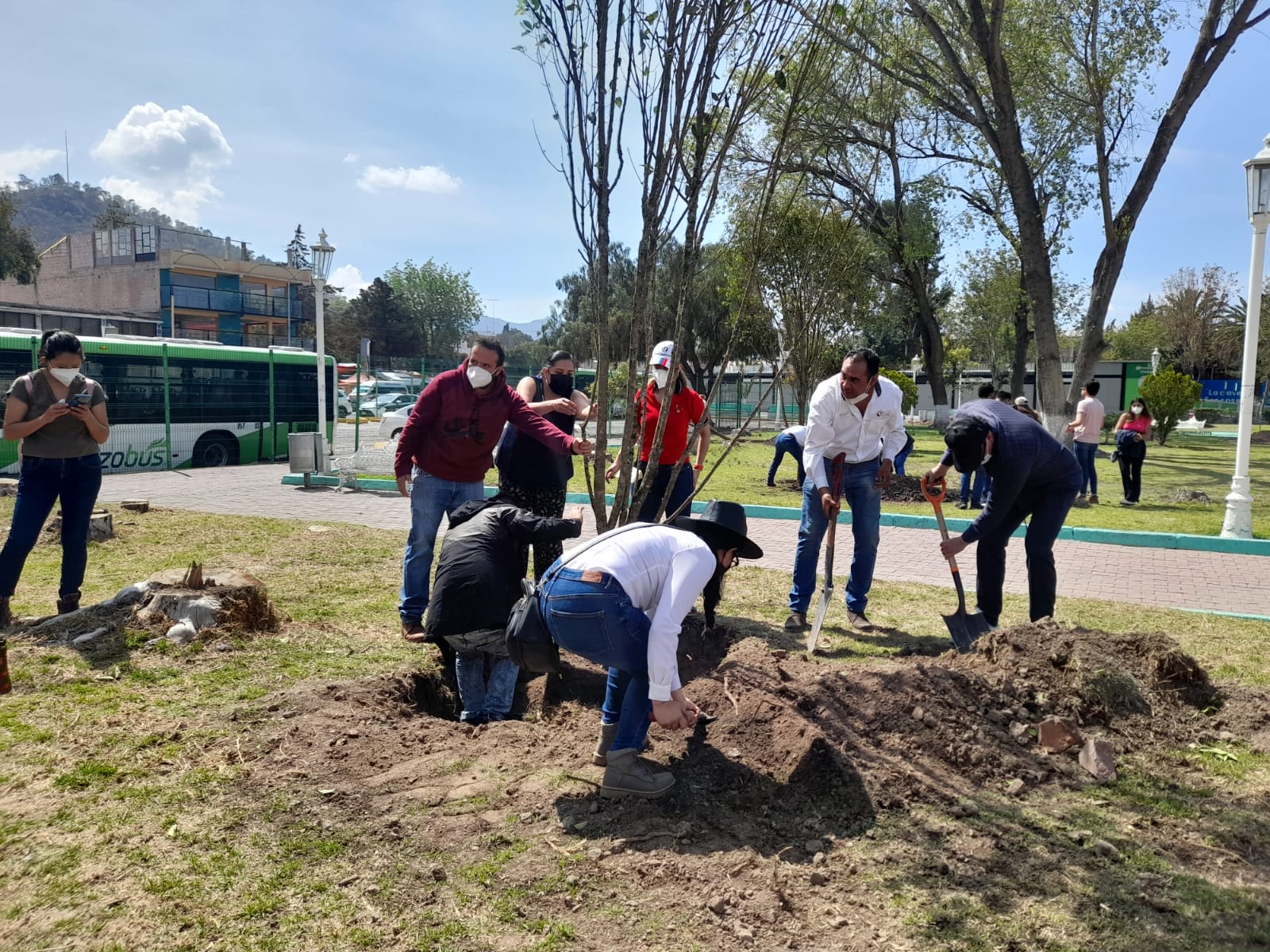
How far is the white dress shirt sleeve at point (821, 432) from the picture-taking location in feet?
17.8

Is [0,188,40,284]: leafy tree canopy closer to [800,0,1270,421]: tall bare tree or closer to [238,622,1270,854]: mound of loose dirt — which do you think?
[800,0,1270,421]: tall bare tree

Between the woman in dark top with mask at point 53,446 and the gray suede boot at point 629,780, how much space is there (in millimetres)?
3810

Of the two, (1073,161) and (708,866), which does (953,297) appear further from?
(708,866)

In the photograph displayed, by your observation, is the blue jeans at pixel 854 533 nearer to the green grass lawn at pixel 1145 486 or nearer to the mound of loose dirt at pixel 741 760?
the mound of loose dirt at pixel 741 760

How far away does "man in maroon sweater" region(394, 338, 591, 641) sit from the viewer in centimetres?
504

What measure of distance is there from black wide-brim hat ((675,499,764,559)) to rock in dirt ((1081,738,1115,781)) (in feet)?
4.80

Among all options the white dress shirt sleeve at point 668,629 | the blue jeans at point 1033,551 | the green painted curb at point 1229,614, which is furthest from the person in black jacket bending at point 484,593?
the green painted curb at point 1229,614

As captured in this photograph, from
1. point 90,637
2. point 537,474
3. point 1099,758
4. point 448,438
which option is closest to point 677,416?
point 537,474

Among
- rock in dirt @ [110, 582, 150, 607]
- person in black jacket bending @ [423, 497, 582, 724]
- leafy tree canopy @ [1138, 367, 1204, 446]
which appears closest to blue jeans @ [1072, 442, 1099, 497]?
person in black jacket bending @ [423, 497, 582, 724]

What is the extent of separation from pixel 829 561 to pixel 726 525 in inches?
67.7

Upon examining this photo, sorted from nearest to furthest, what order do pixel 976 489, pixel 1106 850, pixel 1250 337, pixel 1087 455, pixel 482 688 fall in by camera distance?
1. pixel 1106 850
2. pixel 482 688
3. pixel 1250 337
4. pixel 976 489
5. pixel 1087 455

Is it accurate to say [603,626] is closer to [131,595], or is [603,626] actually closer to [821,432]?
[821,432]

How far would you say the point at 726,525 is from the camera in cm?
380

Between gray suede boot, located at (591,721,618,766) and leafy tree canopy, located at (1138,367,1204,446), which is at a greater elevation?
leafy tree canopy, located at (1138,367,1204,446)
